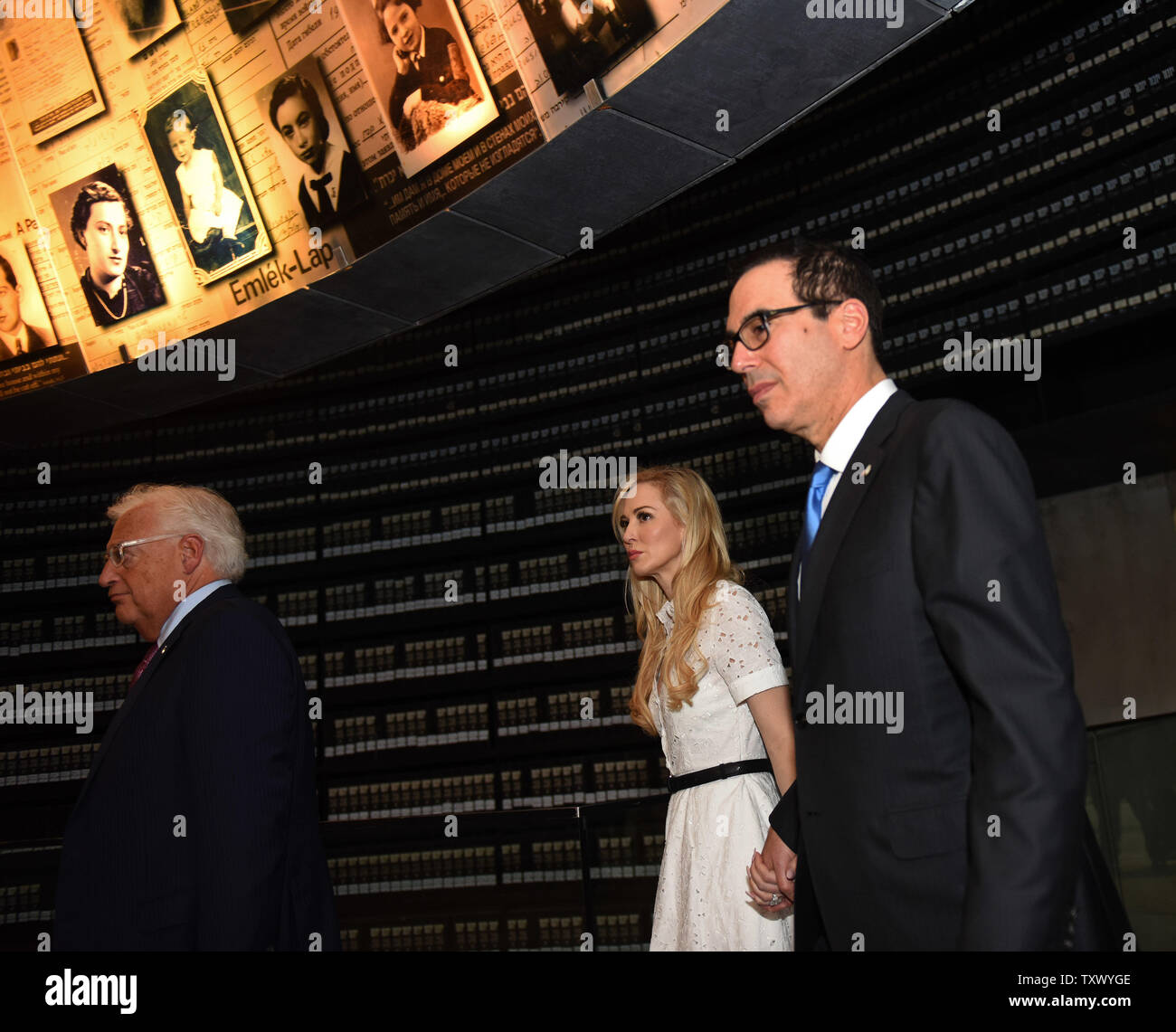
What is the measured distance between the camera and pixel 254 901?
212 cm

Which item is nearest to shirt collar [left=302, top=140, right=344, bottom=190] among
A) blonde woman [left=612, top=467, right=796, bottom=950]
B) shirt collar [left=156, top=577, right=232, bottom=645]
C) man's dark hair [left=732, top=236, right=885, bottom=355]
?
blonde woman [left=612, top=467, right=796, bottom=950]

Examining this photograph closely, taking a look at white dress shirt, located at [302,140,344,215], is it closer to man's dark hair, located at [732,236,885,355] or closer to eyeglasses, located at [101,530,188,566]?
eyeglasses, located at [101,530,188,566]

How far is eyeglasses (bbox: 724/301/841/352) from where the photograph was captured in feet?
5.81

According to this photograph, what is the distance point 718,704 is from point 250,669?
1044 millimetres

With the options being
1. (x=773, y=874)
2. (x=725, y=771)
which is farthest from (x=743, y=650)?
(x=773, y=874)

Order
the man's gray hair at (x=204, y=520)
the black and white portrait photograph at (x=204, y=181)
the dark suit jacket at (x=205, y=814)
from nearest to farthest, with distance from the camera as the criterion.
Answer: the dark suit jacket at (x=205, y=814) < the man's gray hair at (x=204, y=520) < the black and white portrait photograph at (x=204, y=181)

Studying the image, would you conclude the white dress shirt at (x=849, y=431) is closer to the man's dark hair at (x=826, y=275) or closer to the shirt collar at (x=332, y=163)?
the man's dark hair at (x=826, y=275)

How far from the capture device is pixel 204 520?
267 cm

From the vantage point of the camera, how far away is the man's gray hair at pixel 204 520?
2639 mm

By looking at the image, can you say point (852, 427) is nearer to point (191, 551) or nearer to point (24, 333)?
point (191, 551)

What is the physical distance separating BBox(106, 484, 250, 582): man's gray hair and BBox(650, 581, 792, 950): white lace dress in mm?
1044

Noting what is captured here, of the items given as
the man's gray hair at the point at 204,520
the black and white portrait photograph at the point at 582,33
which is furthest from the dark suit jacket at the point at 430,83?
the man's gray hair at the point at 204,520

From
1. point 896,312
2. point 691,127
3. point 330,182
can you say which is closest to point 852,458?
point 691,127

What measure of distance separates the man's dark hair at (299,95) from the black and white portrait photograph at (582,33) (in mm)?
1077
